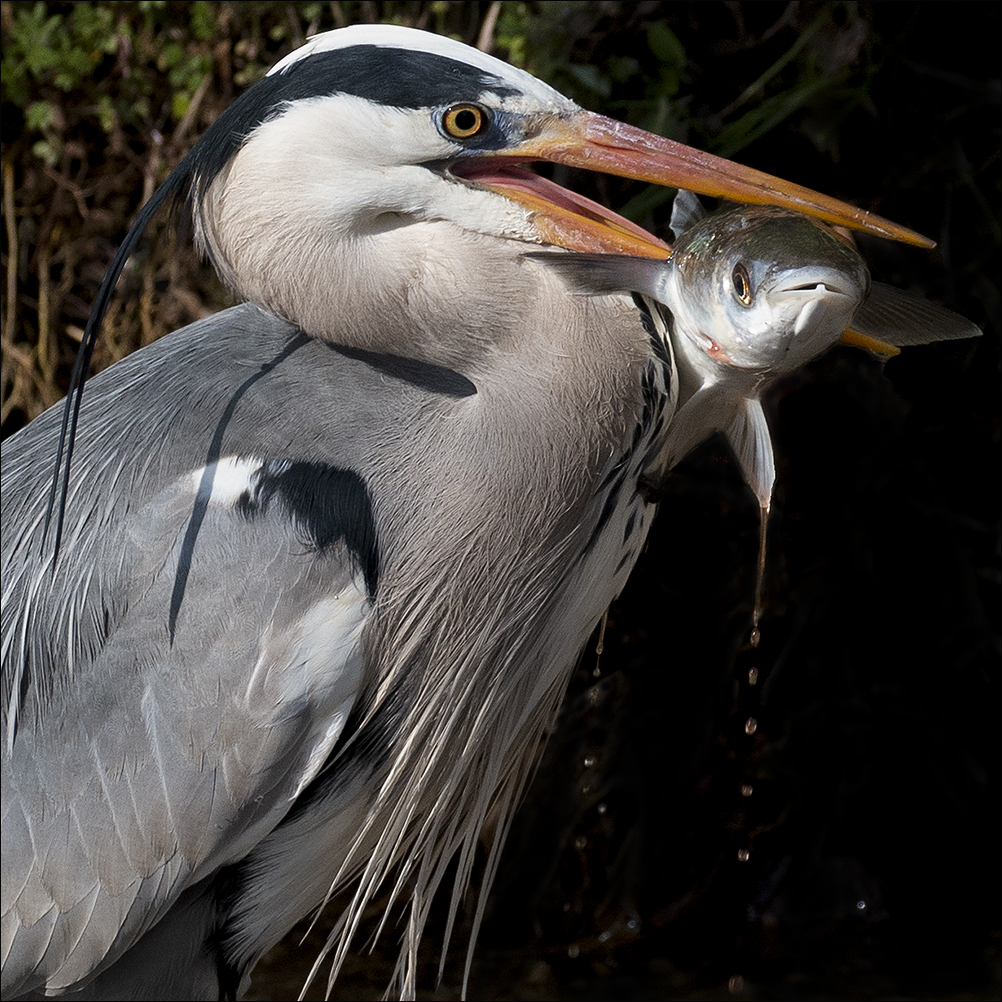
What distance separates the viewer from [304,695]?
141cm

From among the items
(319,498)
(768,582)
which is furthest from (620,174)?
(768,582)

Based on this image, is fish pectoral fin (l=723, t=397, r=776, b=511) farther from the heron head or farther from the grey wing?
the grey wing

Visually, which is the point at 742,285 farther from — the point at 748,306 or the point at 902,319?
the point at 902,319

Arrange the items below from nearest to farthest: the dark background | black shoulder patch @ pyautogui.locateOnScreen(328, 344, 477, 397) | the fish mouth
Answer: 1. the fish mouth
2. black shoulder patch @ pyautogui.locateOnScreen(328, 344, 477, 397)
3. the dark background

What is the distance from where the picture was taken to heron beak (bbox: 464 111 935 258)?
1415mm

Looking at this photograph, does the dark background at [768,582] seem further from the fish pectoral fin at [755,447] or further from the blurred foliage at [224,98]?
the fish pectoral fin at [755,447]

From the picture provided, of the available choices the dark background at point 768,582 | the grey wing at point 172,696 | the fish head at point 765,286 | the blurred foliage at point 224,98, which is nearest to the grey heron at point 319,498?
the grey wing at point 172,696

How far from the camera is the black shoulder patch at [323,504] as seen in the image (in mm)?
1446

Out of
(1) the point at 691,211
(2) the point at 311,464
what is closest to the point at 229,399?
(2) the point at 311,464

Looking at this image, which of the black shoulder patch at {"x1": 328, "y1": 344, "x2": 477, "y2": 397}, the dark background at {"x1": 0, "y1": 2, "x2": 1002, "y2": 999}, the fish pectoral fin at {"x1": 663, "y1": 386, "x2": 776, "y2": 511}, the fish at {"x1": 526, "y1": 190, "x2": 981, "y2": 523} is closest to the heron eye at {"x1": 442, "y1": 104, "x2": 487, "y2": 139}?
the fish at {"x1": 526, "y1": 190, "x2": 981, "y2": 523}

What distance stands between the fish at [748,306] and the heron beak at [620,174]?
0.05 metres

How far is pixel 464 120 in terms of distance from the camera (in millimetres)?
1418

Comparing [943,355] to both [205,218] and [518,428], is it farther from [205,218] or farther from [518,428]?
[205,218]

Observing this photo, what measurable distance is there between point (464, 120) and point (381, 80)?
95 millimetres
